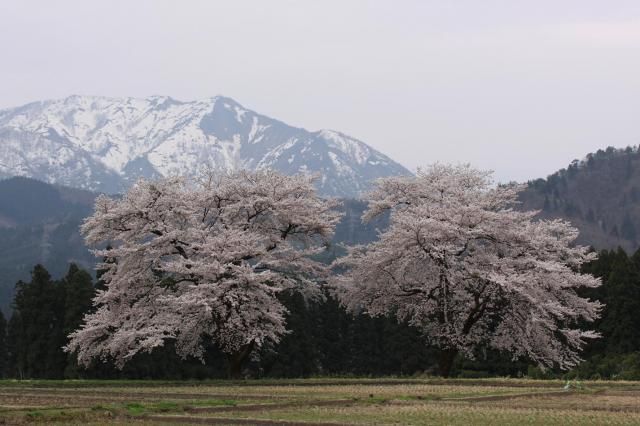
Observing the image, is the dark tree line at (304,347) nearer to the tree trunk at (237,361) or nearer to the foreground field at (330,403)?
the tree trunk at (237,361)

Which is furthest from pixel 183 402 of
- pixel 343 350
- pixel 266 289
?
pixel 343 350

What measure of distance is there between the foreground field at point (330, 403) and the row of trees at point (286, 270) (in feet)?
16.6

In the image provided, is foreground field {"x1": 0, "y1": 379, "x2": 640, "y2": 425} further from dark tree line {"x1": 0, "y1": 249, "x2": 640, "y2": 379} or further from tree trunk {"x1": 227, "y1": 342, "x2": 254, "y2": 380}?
dark tree line {"x1": 0, "y1": 249, "x2": 640, "y2": 379}

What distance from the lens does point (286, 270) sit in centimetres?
5072

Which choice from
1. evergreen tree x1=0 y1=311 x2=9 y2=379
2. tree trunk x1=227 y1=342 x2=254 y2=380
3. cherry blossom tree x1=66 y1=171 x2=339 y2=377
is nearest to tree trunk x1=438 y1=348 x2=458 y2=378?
cherry blossom tree x1=66 y1=171 x2=339 y2=377

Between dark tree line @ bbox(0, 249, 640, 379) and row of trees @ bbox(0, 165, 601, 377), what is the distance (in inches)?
690

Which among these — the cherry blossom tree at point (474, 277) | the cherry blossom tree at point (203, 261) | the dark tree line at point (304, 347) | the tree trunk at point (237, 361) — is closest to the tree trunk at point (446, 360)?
the cherry blossom tree at point (474, 277)

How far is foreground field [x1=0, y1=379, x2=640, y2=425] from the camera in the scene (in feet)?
81.3

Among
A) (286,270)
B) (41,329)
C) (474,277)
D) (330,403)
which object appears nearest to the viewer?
(330,403)

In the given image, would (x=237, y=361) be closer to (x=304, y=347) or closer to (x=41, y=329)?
(x=41, y=329)

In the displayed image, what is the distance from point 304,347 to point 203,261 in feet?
189

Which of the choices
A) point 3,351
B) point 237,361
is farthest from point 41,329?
point 237,361

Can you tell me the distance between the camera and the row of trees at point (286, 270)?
46.1 m

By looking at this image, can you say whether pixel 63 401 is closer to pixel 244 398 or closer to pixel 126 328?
pixel 244 398
